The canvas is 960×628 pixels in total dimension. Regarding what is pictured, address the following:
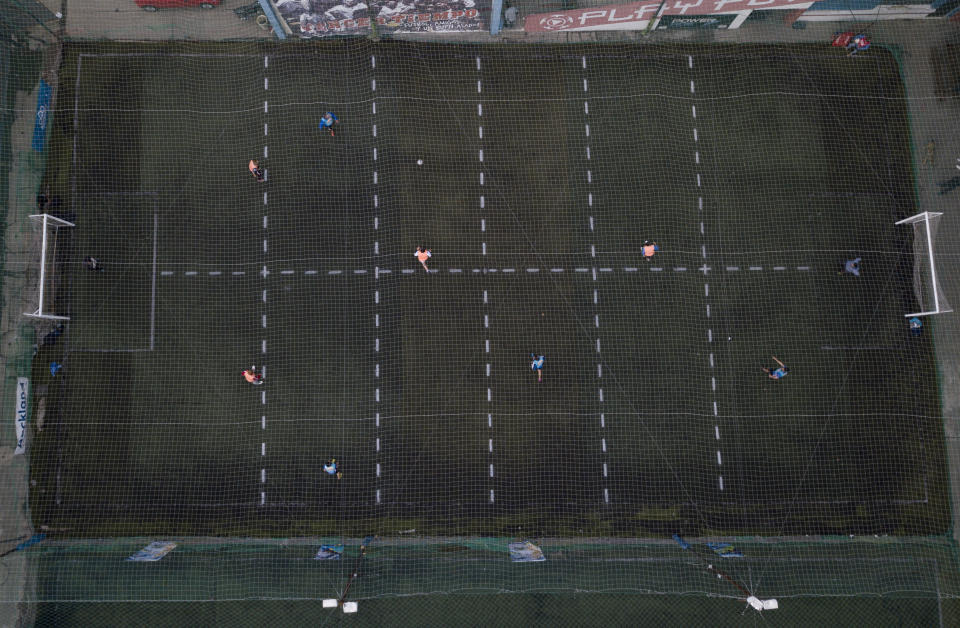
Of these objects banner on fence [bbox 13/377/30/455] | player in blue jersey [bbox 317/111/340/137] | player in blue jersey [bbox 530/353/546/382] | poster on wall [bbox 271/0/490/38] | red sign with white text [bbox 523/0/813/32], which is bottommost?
banner on fence [bbox 13/377/30/455]

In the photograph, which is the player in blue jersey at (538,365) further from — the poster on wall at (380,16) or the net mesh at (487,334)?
the poster on wall at (380,16)

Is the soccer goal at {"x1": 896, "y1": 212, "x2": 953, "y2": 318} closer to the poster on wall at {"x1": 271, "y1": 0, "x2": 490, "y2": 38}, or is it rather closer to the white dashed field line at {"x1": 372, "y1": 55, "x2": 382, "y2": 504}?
the poster on wall at {"x1": 271, "y1": 0, "x2": 490, "y2": 38}

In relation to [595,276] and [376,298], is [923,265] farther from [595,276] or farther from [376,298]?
[376,298]

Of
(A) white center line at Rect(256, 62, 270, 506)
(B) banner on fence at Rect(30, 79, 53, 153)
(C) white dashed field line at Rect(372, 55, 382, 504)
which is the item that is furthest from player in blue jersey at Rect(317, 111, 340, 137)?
(B) banner on fence at Rect(30, 79, 53, 153)

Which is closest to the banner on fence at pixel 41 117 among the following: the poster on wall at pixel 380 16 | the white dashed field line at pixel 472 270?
the white dashed field line at pixel 472 270

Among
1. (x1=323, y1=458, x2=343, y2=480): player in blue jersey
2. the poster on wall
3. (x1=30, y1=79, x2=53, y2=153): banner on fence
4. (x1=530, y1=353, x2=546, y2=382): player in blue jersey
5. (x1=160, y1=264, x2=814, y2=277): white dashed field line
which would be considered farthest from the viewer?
(x1=30, y1=79, x2=53, y2=153): banner on fence

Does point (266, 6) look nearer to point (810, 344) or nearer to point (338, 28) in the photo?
point (338, 28)

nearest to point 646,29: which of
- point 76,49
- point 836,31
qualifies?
point 836,31

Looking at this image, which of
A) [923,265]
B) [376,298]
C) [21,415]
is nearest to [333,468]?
[376,298]
